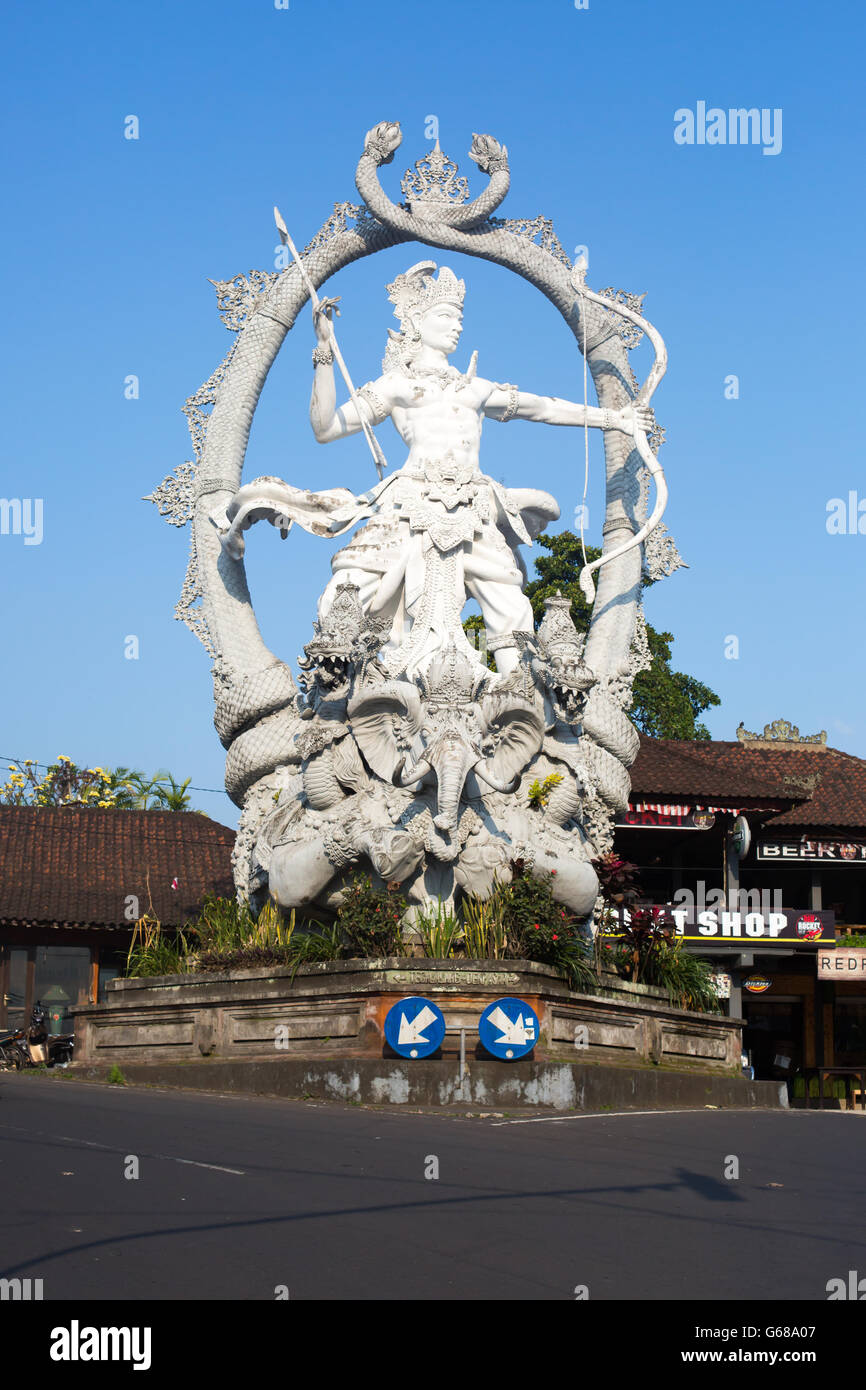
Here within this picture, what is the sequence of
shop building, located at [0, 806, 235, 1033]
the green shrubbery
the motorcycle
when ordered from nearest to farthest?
the green shrubbery < the motorcycle < shop building, located at [0, 806, 235, 1033]

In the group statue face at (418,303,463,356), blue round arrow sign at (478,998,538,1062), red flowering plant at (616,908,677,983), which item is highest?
statue face at (418,303,463,356)

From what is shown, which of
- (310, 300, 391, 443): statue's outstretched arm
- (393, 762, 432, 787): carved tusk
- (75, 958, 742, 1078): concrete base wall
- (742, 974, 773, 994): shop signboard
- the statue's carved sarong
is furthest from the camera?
(742, 974, 773, 994): shop signboard

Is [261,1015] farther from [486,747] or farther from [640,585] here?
[640,585]

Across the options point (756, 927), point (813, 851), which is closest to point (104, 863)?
point (756, 927)

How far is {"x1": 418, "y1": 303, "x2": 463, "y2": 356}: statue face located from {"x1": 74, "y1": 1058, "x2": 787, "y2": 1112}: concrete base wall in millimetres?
9582

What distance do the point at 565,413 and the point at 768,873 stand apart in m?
14.6

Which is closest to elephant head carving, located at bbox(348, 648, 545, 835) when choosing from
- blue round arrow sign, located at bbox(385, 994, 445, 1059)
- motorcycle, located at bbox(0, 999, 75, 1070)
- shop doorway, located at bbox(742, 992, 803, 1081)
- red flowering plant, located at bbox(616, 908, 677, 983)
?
red flowering plant, located at bbox(616, 908, 677, 983)

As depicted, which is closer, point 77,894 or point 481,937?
point 481,937

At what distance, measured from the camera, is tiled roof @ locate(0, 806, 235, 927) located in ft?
88.1

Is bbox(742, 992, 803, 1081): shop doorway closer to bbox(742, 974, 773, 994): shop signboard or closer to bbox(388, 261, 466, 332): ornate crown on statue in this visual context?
bbox(742, 974, 773, 994): shop signboard

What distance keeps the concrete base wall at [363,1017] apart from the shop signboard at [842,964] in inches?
436

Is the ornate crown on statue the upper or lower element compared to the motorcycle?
upper

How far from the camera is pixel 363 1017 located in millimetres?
14664

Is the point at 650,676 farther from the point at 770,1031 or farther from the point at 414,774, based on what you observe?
the point at 414,774
